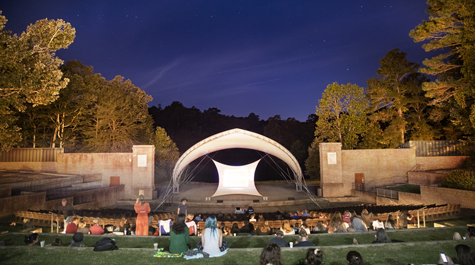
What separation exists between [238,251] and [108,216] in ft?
22.1

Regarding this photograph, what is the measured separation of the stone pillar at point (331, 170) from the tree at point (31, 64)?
16.3 m

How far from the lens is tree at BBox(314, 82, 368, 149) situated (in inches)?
918

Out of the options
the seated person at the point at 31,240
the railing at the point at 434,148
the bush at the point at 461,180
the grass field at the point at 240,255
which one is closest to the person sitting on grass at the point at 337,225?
the grass field at the point at 240,255

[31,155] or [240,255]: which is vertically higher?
[31,155]

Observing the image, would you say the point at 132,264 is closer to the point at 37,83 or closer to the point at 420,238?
the point at 420,238

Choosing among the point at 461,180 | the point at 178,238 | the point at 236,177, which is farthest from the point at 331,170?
the point at 178,238

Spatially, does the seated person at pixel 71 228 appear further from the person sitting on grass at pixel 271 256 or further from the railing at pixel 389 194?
the railing at pixel 389 194

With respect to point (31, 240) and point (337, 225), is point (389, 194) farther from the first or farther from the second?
point (31, 240)

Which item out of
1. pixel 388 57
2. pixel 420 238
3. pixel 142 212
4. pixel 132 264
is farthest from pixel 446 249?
pixel 388 57

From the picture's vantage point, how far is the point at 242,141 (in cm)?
1983

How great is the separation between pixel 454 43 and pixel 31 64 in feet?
71.4

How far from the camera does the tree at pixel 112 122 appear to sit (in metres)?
25.8

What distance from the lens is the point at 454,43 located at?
15258 millimetres

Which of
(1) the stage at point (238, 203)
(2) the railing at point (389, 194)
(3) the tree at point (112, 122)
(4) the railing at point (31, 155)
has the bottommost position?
(1) the stage at point (238, 203)
